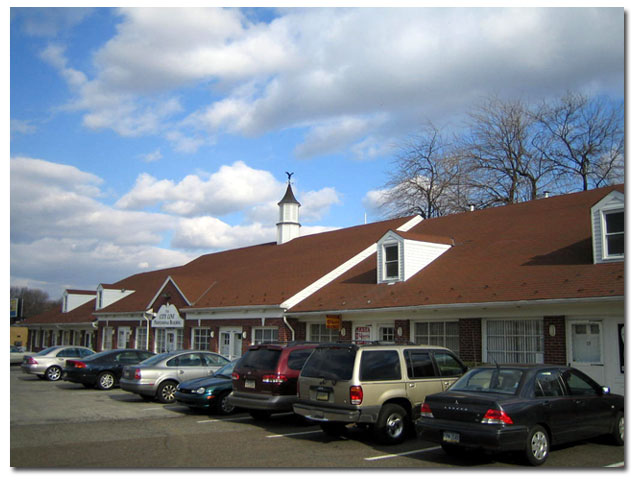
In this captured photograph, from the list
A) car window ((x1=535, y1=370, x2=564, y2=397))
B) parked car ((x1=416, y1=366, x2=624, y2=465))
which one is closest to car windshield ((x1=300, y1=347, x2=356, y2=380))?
parked car ((x1=416, y1=366, x2=624, y2=465))

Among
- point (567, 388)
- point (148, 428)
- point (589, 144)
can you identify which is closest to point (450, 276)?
point (567, 388)

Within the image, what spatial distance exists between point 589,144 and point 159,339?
2533cm

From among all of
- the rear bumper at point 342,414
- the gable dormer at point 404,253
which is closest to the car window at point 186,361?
the gable dormer at point 404,253

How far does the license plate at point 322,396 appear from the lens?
11045mm

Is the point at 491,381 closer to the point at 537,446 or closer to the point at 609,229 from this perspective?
the point at 537,446

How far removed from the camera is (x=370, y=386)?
10.8m

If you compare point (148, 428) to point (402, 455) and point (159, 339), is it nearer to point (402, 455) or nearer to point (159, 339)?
point (402, 455)

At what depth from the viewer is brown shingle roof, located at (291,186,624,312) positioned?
1530 centimetres

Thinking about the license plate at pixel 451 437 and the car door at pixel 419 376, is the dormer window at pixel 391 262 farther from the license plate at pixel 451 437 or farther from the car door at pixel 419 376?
the license plate at pixel 451 437

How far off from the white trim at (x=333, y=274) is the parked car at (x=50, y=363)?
1110 cm

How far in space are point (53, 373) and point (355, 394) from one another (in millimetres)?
20761

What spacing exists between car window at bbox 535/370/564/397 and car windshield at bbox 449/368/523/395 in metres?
0.32

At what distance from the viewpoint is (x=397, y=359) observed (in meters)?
11.4

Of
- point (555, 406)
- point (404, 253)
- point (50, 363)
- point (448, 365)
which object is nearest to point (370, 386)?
point (448, 365)
